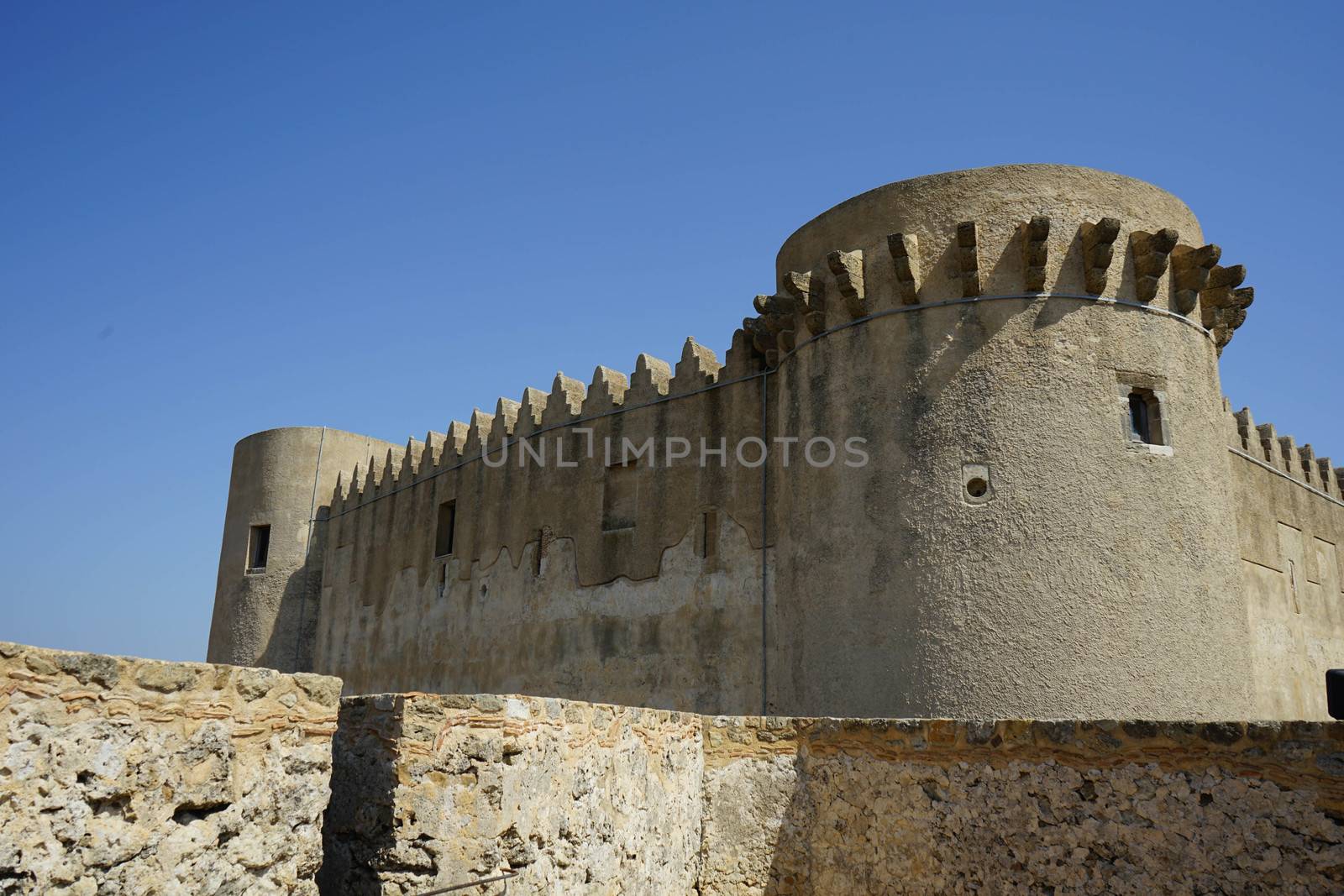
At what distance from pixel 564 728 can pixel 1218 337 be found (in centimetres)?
744

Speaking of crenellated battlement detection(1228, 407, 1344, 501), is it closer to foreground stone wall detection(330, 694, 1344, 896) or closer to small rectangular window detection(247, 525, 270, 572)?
foreground stone wall detection(330, 694, 1344, 896)

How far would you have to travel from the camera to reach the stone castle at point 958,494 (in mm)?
8266

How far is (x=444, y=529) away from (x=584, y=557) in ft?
13.1

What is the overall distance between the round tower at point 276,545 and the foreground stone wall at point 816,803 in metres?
15.4

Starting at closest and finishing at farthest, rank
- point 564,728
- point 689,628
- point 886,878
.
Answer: point 564,728 < point 886,878 < point 689,628

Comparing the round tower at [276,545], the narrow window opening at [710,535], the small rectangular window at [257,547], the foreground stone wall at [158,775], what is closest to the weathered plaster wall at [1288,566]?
the narrow window opening at [710,535]

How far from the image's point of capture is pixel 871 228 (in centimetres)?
953

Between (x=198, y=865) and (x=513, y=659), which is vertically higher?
(x=513, y=659)

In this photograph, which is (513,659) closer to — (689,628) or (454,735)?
(689,628)

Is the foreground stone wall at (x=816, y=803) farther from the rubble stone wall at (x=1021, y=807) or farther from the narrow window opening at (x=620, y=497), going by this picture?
the narrow window opening at (x=620, y=497)

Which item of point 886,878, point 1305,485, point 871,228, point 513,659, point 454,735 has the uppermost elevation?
point 871,228

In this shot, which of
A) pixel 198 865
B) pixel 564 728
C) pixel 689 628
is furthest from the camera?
pixel 689 628

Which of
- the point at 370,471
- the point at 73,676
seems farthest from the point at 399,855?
the point at 370,471

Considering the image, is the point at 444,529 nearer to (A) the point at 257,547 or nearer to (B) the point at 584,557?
(B) the point at 584,557
